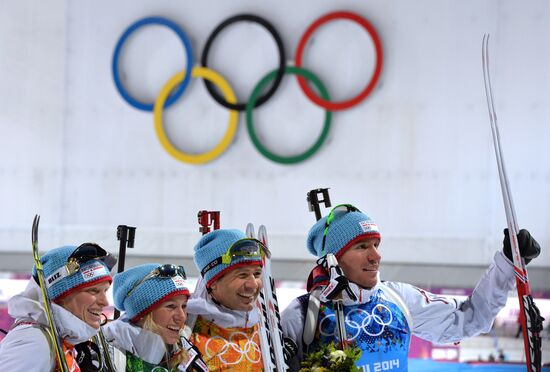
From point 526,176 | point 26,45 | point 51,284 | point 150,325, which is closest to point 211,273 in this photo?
point 150,325

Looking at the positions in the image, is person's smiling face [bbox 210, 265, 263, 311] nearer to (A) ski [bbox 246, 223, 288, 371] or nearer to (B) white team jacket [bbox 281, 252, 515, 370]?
(A) ski [bbox 246, 223, 288, 371]

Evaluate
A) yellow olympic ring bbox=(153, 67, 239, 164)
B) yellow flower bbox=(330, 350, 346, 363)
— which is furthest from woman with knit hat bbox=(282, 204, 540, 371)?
yellow olympic ring bbox=(153, 67, 239, 164)

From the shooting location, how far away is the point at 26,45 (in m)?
6.11

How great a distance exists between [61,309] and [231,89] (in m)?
3.44

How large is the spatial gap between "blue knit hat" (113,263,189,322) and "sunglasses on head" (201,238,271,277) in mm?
200

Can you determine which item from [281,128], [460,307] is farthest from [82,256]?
[281,128]

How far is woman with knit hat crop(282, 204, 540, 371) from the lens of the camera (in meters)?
3.26

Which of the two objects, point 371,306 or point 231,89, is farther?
point 231,89

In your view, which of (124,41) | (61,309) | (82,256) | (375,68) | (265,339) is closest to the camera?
(61,309)

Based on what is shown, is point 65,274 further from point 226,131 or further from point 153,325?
point 226,131

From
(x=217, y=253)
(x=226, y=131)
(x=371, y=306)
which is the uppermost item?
(x=226, y=131)

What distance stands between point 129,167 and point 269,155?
0.94m

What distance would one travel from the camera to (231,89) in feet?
19.3

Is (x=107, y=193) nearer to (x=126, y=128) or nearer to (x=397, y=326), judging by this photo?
(x=126, y=128)
